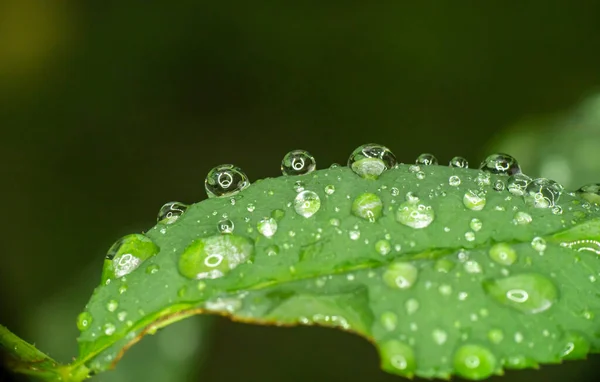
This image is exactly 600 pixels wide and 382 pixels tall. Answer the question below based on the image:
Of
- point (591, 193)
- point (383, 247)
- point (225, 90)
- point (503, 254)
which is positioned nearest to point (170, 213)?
point (383, 247)

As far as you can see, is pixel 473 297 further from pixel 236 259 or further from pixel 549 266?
pixel 236 259

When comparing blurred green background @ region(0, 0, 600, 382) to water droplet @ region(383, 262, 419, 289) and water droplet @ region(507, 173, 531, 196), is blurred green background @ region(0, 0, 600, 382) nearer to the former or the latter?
water droplet @ region(507, 173, 531, 196)

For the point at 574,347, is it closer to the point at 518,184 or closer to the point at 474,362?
the point at 474,362

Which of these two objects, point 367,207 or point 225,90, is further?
point 225,90

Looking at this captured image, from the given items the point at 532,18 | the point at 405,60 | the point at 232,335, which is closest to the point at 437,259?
the point at 232,335

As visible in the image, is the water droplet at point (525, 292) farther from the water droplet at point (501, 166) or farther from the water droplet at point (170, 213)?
the water droplet at point (170, 213)

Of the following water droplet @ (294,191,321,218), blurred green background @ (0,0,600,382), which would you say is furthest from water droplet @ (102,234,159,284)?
blurred green background @ (0,0,600,382)

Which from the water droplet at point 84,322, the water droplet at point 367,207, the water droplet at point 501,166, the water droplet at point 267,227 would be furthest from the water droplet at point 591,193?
the water droplet at point 84,322
